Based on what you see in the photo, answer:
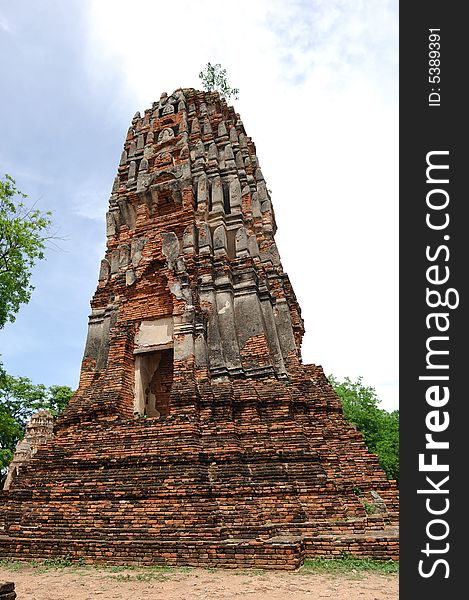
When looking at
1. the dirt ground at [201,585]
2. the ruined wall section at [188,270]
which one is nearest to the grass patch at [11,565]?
the dirt ground at [201,585]

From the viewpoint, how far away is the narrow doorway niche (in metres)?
10.9

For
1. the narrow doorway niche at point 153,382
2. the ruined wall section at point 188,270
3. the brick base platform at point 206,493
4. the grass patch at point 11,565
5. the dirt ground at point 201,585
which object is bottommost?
the grass patch at point 11,565

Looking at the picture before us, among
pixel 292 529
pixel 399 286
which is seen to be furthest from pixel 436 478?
pixel 292 529

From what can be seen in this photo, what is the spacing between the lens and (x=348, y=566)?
6.12 metres

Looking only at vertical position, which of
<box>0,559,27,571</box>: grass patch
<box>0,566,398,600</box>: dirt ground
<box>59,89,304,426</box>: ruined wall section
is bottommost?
<box>0,559,27,571</box>: grass patch

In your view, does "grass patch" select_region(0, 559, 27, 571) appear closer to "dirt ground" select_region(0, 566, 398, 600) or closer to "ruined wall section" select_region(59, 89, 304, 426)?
"dirt ground" select_region(0, 566, 398, 600)

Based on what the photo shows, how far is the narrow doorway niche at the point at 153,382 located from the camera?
35.6 feet

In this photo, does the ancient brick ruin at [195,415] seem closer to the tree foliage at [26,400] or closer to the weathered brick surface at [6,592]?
the weathered brick surface at [6,592]

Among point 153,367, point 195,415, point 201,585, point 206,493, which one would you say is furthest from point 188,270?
point 201,585

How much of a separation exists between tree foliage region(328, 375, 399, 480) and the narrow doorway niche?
45.7 feet

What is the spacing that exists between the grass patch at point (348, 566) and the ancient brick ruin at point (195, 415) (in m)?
0.16

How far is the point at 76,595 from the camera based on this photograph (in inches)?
212

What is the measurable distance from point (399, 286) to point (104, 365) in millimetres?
8624

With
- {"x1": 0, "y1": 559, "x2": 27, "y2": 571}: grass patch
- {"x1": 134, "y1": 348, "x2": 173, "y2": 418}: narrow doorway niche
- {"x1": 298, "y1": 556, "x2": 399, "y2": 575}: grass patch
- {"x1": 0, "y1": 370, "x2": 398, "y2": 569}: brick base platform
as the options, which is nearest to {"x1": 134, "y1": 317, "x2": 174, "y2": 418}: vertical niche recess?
{"x1": 134, "y1": 348, "x2": 173, "y2": 418}: narrow doorway niche
